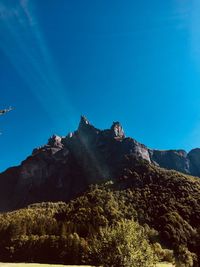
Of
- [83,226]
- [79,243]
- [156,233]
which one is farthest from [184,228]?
[79,243]

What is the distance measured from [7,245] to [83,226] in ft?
147

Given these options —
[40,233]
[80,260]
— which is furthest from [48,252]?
[40,233]

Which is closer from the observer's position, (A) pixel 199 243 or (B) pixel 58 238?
(A) pixel 199 243

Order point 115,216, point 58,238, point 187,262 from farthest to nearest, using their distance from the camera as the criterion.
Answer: point 115,216 → point 58,238 → point 187,262

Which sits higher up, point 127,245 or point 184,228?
point 184,228

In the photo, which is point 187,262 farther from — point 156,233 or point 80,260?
point 156,233

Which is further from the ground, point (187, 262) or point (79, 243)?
point (79, 243)

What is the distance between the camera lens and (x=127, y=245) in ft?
131

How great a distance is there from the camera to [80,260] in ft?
400

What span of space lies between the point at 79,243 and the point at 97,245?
100 m

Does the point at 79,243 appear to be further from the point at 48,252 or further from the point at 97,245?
the point at 97,245

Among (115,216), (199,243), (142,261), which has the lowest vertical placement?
(142,261)

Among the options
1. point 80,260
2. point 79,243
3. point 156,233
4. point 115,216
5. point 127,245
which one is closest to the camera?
point 127,245

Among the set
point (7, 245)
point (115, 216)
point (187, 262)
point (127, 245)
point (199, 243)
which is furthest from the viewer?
point (115, 216)
